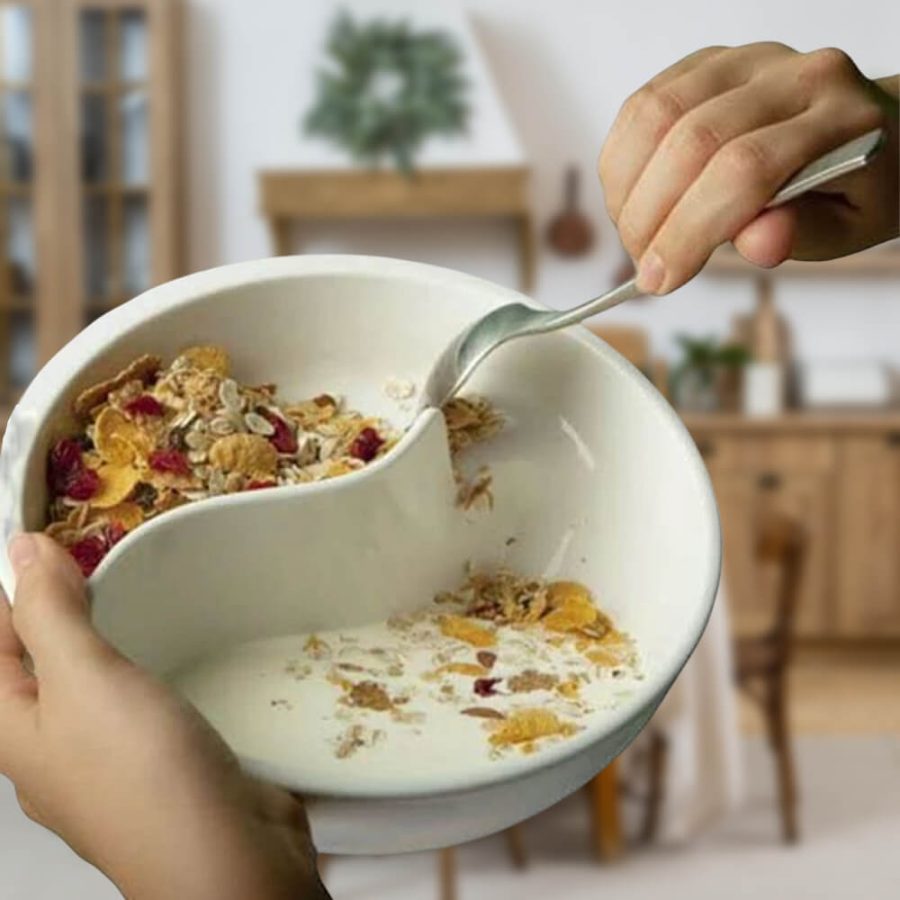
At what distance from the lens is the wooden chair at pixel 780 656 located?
159cm

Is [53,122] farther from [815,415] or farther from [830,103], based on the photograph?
[830,103]

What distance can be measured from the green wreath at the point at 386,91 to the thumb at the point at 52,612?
202cm

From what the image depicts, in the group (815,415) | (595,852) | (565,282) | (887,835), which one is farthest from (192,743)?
(565,282)

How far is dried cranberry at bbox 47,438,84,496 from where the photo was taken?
0.38 meters

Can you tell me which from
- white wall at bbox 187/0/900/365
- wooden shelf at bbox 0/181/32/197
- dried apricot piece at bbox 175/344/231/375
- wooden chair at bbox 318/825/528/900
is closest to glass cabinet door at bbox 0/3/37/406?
wooden shelf at bbox 0/181/32/197

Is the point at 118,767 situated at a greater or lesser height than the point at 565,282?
greater

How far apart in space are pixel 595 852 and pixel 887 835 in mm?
343

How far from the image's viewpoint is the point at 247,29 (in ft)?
7.80

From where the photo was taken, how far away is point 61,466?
Answer: 39 cm

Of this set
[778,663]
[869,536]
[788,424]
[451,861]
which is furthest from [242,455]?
[869,536]

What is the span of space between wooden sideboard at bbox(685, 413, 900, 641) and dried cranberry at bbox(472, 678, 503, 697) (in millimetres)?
1797

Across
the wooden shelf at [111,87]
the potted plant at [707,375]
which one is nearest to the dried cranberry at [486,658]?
the potted plant at [707,375]

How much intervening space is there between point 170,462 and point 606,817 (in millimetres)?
1243

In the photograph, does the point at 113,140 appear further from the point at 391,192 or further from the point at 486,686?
the point at 486,686
